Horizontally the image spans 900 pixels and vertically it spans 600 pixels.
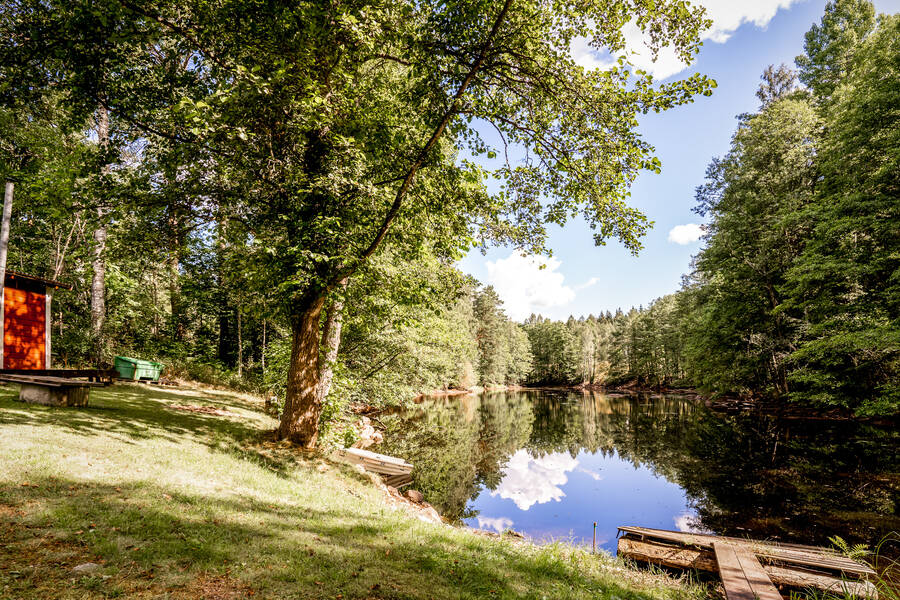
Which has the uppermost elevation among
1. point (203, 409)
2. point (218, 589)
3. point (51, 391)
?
point (51, 391)

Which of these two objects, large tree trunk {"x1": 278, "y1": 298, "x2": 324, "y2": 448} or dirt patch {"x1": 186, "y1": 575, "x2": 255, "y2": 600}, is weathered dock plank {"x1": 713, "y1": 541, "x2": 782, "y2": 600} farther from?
large tree trunk {"x1": 278, "y1": 298, "x2": 324, "y2": 448}

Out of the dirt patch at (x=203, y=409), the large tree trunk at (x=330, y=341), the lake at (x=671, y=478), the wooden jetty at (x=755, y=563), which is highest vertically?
the large tree trunk at (x=330, y=341)

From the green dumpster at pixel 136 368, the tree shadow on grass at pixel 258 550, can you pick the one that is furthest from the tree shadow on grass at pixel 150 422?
the green dumpster at pixel 136 368

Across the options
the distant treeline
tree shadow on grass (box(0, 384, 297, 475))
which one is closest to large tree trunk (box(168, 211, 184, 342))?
tree shadow on grass (box(0, 384, 297, 475))

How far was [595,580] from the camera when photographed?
16.5ft

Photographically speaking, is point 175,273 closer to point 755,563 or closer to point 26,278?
point 26,278

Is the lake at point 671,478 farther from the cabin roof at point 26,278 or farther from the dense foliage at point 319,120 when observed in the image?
the cabin roof at point 26,278

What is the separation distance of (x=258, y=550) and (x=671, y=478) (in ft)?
51.0

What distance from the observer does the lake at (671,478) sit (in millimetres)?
9867

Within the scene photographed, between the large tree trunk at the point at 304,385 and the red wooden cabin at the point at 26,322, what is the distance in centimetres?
1088

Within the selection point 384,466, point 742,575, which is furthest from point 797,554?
point 384,466

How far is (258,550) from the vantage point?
13.3ft

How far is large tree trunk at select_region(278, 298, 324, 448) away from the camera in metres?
8.70

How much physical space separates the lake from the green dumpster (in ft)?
34.8
